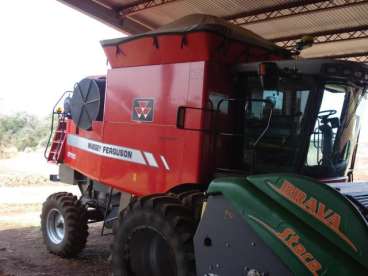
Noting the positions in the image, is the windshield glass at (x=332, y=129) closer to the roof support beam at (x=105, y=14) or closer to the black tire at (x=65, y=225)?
the black tire at (x=65, y=225)

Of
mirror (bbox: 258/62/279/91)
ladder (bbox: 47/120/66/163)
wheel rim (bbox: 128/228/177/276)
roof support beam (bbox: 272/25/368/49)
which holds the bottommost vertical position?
wheel rim (bbox: 128/228/177/276)

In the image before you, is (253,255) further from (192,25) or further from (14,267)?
(14,267)

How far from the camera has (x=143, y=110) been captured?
5266 millimetres

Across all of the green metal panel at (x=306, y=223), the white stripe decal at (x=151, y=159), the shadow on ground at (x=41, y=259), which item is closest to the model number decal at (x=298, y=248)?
the green metal panel at (x=306, y=223)

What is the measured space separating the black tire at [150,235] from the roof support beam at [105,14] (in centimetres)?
678

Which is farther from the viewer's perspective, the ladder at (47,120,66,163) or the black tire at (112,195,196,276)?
the ladder at (47,120,66,163)

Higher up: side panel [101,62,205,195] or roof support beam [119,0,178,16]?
roof support beam [119,0,178,16]

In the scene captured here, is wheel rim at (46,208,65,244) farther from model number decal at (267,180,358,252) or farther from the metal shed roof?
the metal shed roof

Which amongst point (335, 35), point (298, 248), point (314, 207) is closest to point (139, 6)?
point (335, 35)

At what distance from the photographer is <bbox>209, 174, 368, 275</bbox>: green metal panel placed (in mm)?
2830

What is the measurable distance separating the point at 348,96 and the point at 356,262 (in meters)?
1.88

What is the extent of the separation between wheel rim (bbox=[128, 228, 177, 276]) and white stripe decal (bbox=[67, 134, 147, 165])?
50.0 inches

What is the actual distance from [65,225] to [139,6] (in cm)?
618

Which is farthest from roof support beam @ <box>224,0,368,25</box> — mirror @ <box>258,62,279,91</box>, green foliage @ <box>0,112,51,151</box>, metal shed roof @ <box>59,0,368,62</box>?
green foliage @ <box>0,112,51,151</box>
